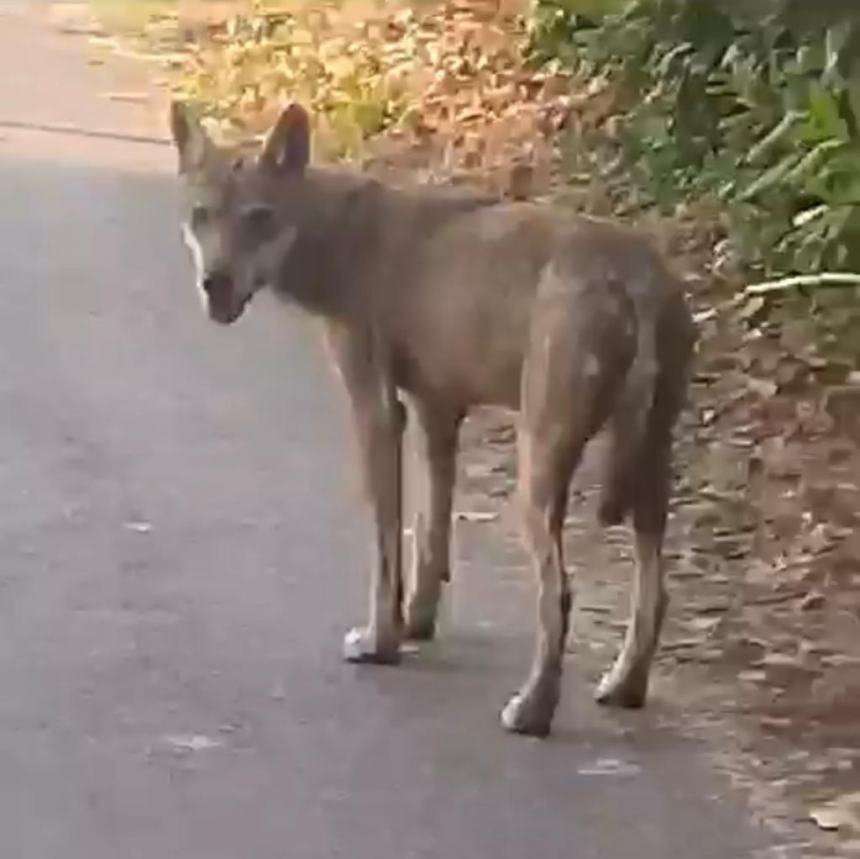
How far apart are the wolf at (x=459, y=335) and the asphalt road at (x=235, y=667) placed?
7.7 inches

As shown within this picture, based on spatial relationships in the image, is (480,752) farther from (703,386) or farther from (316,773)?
(703,386)

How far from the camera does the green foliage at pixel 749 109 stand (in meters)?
8.87

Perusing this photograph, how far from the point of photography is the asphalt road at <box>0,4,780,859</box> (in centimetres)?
561

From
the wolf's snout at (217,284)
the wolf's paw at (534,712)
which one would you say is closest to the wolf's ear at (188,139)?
the wolf's snout at (217,284)

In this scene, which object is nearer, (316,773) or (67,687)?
(316,773)

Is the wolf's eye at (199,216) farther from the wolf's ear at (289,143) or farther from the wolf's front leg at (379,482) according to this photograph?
the wolf's front leg at (379,482)

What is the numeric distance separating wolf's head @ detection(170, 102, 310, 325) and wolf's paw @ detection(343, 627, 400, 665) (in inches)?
34.6

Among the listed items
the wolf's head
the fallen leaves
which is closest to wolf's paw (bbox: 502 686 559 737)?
the wolf's head

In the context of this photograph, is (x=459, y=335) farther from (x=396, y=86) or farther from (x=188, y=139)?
(x=396, y=86)

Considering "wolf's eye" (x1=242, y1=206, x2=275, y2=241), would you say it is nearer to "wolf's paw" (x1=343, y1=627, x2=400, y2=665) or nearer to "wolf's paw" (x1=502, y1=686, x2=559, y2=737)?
"wolf's paw" (x1=343, y1=627, x2=400, y2=665)

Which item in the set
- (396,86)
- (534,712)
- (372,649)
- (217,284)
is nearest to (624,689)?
(534,712)

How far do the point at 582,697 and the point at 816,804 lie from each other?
753 mm

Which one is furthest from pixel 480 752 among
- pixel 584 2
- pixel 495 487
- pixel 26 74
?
pixel 26 74

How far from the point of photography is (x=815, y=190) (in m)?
9.17
